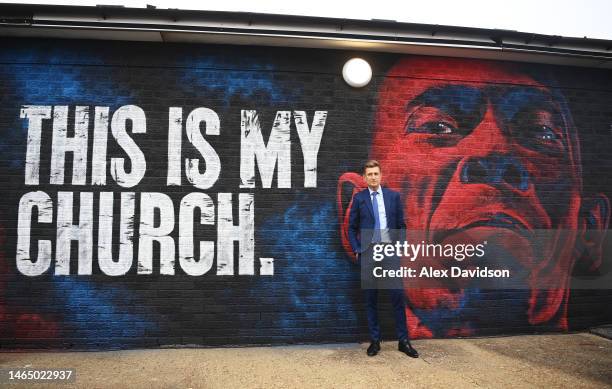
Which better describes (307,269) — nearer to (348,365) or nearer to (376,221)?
(376,221)

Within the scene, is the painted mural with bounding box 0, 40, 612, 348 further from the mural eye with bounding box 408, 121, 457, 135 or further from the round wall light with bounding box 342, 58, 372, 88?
the round wall light with bounding box 342, 58, 372, 88

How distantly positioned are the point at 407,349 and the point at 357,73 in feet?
11.0

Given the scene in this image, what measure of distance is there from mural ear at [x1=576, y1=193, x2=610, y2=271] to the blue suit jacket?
2832 mm

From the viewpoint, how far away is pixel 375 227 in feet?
14.8

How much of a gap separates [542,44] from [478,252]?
9.10ft

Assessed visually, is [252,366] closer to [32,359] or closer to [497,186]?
[32,359]

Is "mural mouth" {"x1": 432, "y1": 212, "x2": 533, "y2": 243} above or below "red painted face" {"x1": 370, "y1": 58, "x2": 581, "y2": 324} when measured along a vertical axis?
below

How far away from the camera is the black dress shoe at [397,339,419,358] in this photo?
170 inches

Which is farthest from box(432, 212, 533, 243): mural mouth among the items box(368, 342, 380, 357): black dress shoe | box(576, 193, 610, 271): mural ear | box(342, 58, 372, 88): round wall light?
box(342, 58, 372, 88): round wall light

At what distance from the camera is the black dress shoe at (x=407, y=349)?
433cm

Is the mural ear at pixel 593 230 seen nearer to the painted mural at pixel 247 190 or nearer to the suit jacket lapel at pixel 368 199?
the painted mural at pixel 247 190

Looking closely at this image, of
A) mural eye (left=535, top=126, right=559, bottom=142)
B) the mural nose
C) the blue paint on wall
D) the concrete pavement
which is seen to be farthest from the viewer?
mural eye (left=535, top=126, right=559, bottom=142)

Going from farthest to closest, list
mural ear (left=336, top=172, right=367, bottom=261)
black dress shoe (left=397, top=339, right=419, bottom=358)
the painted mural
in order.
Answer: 1. mural ear (left=336, top=172, right=367, bottom=261)
2. the painted mural
3. black dress shoe (left=397, top=339, right=419, bottom=358)

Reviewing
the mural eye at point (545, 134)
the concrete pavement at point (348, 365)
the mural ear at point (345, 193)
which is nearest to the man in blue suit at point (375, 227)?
the concrete pavement at point (348, 365)
